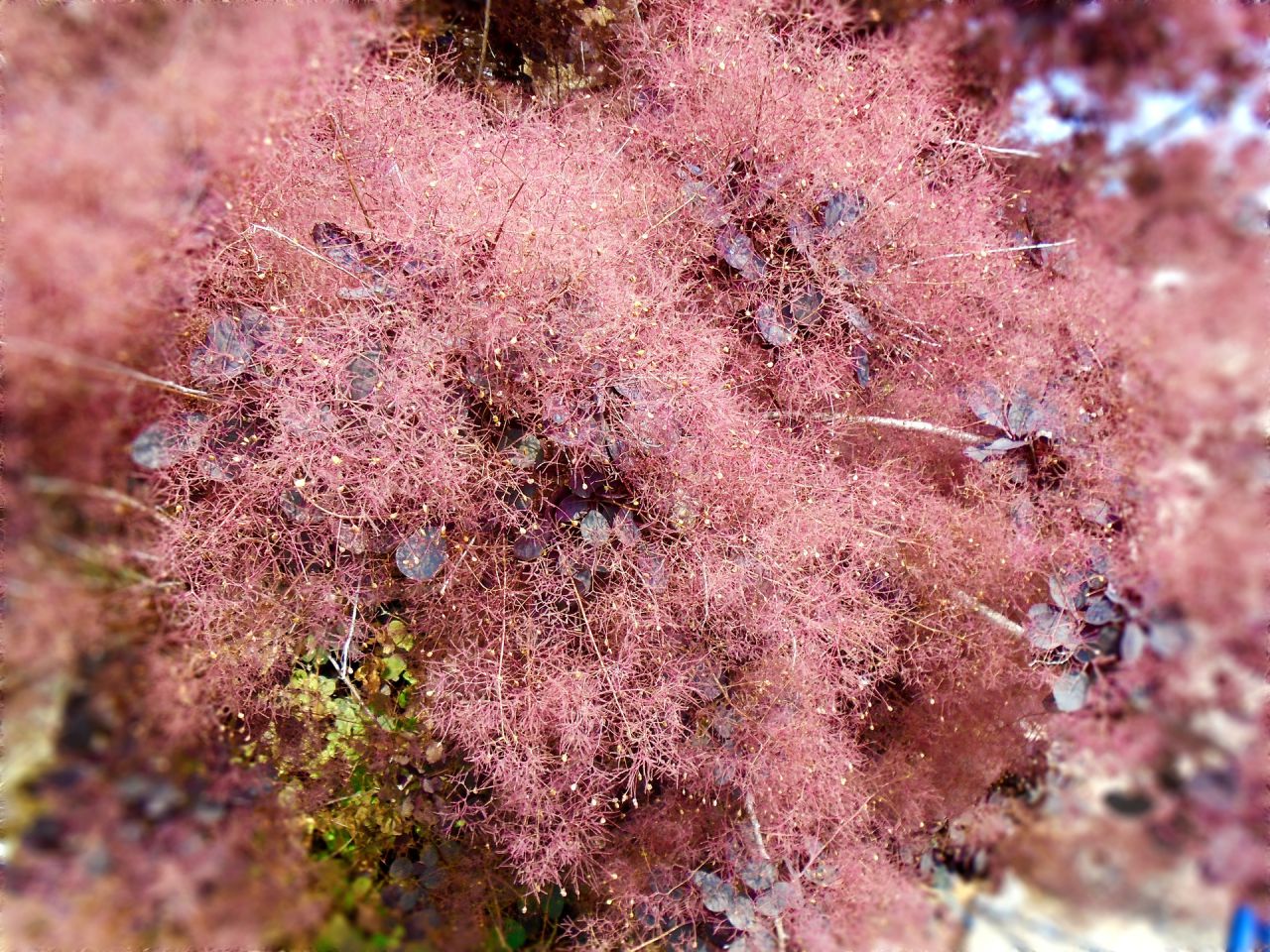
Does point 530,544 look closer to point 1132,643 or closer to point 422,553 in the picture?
point 422,553

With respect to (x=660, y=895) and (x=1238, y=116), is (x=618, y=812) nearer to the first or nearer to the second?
(x=660, y=895)

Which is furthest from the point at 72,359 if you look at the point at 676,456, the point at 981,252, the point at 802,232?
the point at 981,252

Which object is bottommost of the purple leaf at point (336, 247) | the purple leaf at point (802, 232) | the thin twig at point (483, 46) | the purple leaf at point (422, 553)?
the purple leaf at point (422, 553)

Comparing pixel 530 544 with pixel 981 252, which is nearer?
pixel 530 544

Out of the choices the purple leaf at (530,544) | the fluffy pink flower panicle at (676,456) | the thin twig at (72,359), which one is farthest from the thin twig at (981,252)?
the thin twig at (72,359)

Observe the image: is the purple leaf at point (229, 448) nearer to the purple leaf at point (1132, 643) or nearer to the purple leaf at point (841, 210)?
the purple leaf at point (841, 210)

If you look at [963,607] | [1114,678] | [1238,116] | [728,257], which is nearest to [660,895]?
[963,607]

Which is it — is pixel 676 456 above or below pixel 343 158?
below
